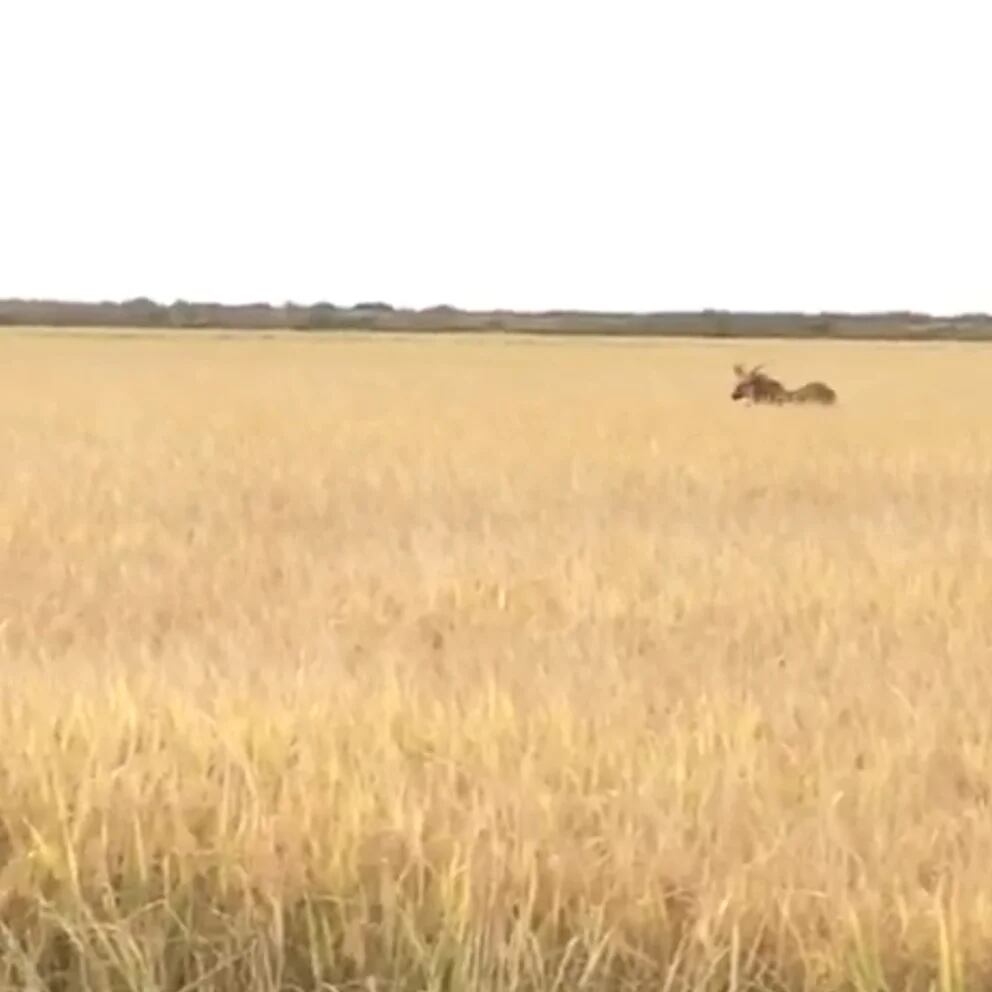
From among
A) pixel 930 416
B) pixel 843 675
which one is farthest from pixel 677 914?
pixel 930 416

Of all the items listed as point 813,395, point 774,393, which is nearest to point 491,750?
point 813,395

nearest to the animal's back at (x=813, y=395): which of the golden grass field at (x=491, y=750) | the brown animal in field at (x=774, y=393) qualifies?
the brown animal in field at (x=774, y=393)

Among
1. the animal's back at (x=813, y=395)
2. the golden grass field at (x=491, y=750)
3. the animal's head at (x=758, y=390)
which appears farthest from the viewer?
the animal's head at (x=758, y=390)

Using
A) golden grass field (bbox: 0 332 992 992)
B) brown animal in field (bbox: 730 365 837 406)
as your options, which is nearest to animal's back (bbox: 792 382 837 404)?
brown animal in field (bbox: 730 365 837 406)

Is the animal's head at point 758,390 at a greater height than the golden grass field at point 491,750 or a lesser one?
lesser

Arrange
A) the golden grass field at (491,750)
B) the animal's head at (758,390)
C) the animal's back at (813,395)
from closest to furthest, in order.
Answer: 1. the golden grass field at (491,750)
2. the animal's back at (813,395)
3. the animal's head at (758,390)

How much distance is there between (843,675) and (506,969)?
2.15 metres

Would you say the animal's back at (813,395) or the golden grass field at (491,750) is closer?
the golden grass field at (491,750)

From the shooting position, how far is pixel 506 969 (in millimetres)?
3059

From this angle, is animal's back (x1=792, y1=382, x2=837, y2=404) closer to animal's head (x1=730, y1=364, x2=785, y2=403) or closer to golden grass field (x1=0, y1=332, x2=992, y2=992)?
animal's head (x1=730, y1=364, x2=785, y2=403)

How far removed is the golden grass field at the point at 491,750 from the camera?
10.3 feet

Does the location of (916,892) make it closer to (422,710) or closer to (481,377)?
(422,710)

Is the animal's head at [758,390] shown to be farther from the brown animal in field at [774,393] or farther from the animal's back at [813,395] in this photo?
the animal's back at [813,395]

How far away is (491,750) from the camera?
390 centimetres
